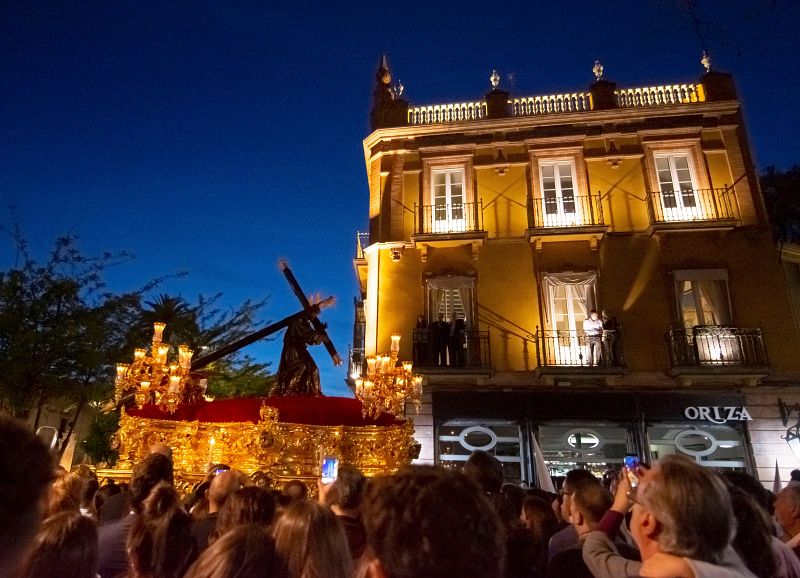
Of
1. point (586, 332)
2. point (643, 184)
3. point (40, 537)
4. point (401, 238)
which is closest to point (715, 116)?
point (643, 184)

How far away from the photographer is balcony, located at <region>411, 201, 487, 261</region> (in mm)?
16172

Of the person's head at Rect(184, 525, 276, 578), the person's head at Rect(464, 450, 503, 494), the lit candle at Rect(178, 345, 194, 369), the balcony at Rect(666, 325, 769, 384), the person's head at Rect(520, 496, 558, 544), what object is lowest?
the person's head at Rect(520, 496, 558, 544)

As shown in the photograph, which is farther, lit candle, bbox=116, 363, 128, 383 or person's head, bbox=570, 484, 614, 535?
lit candle, bbox=116, 363, 128, 383

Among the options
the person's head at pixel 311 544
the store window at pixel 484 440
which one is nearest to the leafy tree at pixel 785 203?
the store window at pixel 484 440

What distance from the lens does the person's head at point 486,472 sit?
396 cm

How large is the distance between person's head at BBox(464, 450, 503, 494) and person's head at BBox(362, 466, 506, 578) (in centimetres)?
235

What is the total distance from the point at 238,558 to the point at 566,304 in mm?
14938

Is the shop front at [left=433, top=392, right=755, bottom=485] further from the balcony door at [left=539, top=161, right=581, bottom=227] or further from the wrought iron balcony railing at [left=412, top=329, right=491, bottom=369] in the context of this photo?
the balcony door at [left=539, top=161, right=581, bottom=227]

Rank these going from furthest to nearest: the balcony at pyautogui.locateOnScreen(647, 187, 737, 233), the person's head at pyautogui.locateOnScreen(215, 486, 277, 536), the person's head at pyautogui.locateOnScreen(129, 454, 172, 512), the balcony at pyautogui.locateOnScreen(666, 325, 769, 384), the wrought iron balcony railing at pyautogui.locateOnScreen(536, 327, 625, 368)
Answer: the balcony at pyautogui.locateOnScreen(647, 187, 737, 233)
the wrought iron balcony railing at pyautogui.locateOnScreen(536, 327, 625, 368)
the balcony at pyautogui.locateOnScreen(666, 325, 769, 384)
the person's head at pyautogui.locateOnScreen(129, 454, 172, 512)
the person's head at pyautogui.locateOnScreen(215, 486, 277, 536)

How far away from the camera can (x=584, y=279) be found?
15.6m

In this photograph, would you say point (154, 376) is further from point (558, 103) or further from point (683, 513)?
point (558, 103)

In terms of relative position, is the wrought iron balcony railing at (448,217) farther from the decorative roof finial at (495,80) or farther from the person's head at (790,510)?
the person's head at (790,510)

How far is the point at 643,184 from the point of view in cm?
1652

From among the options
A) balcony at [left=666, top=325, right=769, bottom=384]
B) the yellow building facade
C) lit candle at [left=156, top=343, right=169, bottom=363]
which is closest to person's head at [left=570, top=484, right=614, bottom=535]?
lit candle at [left=156, top=343, right=169, bottom=363]
